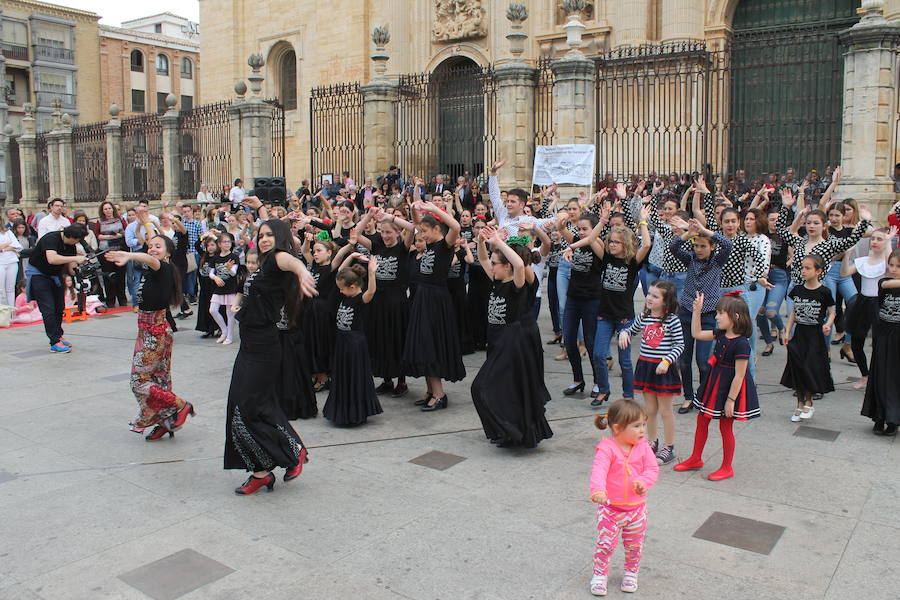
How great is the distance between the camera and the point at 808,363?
6.89 m

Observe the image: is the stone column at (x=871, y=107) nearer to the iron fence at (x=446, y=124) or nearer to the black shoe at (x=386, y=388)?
the iron fence at (x=446, y=124)

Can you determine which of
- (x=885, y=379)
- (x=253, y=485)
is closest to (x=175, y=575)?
(x=253, y=485)

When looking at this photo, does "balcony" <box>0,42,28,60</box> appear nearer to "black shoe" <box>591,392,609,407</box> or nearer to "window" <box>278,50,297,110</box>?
"window" <box>278,50,297,110</box>

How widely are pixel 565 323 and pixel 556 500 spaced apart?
9.40 ft

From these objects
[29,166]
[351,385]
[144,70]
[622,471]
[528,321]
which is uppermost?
[144,70]

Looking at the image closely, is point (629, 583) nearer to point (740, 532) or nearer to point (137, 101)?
point (740, 532)

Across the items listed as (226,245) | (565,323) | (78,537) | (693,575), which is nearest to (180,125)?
(226,245)

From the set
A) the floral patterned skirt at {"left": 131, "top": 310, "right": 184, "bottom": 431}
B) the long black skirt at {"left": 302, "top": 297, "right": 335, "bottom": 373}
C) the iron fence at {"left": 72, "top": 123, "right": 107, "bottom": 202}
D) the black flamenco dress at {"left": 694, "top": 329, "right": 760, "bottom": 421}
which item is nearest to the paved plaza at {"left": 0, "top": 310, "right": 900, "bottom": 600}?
the floral patterned skirt at {"left": 131, "top": 310, "right": 184, "bottom": 431}

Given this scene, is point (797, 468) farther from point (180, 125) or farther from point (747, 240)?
point (180, 125)

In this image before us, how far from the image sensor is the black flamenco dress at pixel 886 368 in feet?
21.0

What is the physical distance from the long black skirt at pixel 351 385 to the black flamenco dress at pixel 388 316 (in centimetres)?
78

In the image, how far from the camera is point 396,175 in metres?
19.2

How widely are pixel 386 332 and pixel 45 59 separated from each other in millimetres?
54849

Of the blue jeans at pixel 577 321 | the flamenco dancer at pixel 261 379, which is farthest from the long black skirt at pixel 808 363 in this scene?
the flamenco dancer at pixel 261 379
